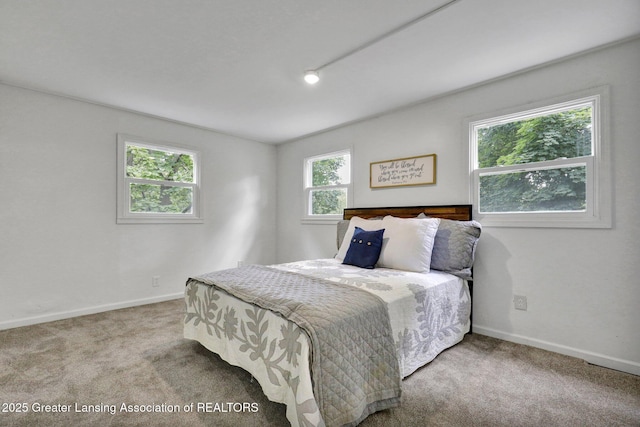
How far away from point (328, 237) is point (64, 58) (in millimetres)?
3247

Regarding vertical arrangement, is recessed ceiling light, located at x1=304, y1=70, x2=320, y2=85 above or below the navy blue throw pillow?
above

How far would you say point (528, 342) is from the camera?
8.16 feet

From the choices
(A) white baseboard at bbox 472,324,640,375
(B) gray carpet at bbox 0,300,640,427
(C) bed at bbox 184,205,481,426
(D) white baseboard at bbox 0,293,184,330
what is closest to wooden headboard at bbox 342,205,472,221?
(C) bed at bbox 184,205,481,426

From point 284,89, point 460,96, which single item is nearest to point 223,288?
point 284,89

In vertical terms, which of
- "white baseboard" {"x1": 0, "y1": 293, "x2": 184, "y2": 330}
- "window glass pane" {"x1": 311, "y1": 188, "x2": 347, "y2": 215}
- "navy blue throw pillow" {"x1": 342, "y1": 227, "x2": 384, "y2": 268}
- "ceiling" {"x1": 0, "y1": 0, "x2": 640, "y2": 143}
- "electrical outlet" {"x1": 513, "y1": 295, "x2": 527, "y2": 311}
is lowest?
"white baseboard" {"x1": 0, "y1": 293, "x2": 184, "y2": 330}

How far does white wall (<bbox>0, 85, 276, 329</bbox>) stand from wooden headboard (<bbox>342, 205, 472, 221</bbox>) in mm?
2075

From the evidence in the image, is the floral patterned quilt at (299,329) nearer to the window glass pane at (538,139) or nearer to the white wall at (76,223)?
the window glass pane at (538,139)

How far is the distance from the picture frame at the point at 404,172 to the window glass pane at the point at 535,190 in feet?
1.70

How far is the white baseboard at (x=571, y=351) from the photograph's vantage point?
2.07 meters

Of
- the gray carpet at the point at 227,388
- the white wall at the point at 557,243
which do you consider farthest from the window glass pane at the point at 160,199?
the white wall at the point at 557,243

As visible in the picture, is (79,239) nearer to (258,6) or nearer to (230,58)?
(230,58)

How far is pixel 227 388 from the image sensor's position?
6.03ft

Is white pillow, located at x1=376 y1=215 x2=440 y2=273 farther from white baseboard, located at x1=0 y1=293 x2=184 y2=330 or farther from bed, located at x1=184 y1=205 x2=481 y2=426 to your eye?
white baseboard, located at x1=0 y1=293 x2=184 y2=330

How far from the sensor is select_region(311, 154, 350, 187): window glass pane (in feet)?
13.5
